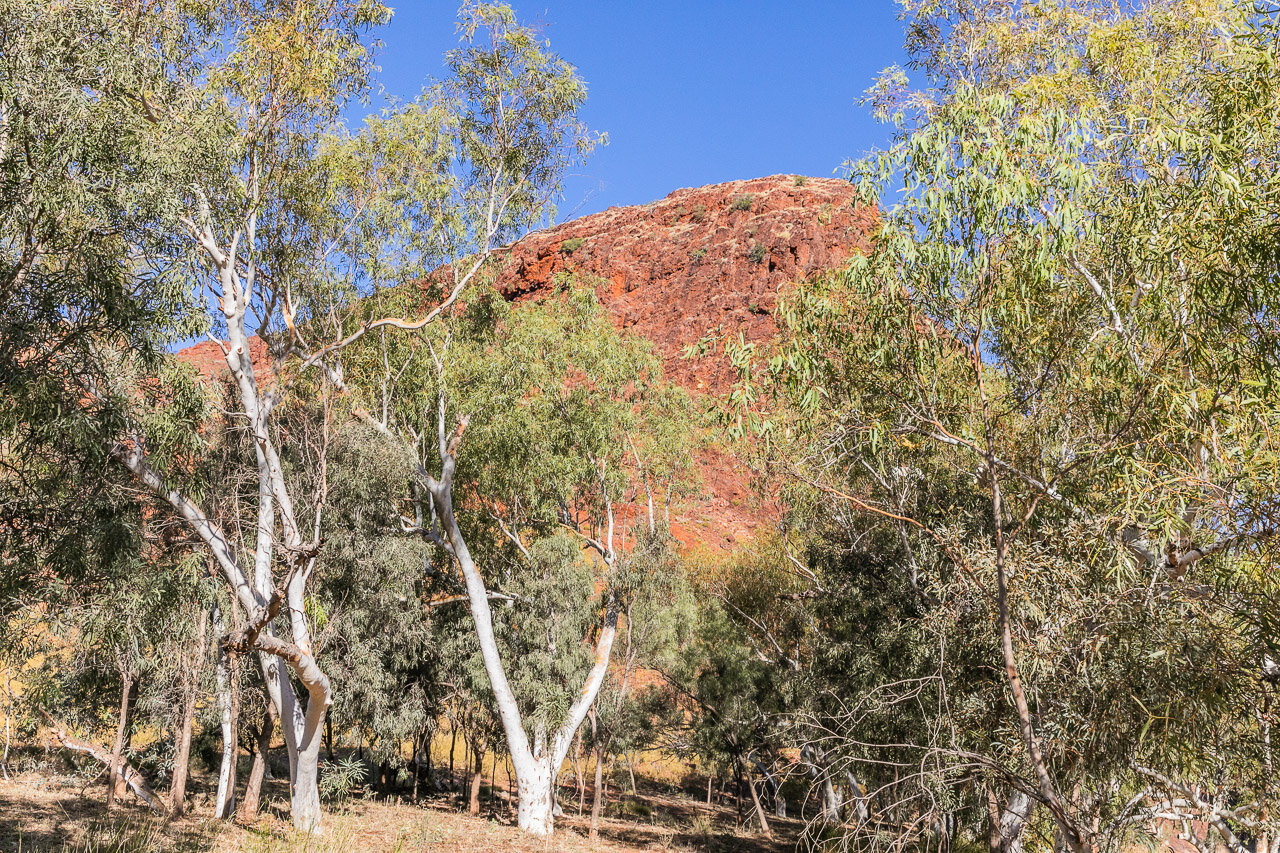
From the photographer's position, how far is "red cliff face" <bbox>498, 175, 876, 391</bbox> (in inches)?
2295

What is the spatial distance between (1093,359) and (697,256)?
A: 60739 mm

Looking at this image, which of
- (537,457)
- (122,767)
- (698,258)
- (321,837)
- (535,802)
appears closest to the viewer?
(321,837)

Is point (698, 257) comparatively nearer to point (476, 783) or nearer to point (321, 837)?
point (476, 783)

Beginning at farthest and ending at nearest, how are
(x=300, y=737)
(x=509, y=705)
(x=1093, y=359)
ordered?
(x=509, y=705) → (x=300, y=737) → (x=1093, y=359)

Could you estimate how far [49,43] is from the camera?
6.70 meters

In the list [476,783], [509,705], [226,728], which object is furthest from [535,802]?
[226,728]

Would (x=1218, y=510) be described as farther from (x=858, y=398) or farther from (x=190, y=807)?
(x=190, y=807)

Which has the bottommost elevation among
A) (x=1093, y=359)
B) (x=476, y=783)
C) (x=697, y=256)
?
(x=476, y=783)

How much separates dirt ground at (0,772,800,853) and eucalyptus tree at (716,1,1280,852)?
21.5ft

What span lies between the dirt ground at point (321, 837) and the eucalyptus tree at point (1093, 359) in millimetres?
6548

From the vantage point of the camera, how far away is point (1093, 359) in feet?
19.0

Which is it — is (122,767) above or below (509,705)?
below

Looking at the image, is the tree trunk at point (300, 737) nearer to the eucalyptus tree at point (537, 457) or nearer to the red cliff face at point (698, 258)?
the eucalyptus tree at point (537, 457)

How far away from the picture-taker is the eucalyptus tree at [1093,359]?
4.66 m
